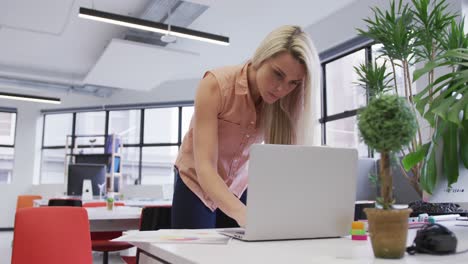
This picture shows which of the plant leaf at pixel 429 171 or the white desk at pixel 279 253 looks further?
the plant leaf at pixel 429 171

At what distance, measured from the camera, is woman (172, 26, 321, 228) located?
1.34m

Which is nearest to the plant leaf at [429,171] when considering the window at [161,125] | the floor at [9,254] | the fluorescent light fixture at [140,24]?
the floor at [9,254]

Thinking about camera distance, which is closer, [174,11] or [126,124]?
[174,11]

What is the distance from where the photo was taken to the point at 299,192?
3.35 ft

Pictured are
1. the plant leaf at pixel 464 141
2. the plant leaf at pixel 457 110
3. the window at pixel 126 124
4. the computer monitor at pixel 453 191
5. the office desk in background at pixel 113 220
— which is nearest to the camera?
the plant leaf at pixel 457 110

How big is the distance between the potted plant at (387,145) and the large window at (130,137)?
847cm

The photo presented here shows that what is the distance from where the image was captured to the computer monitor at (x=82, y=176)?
5.39 m

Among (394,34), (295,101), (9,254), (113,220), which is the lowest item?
(9,254)

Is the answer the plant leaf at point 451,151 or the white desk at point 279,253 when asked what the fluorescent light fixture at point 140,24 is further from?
the plant leaf at point 451,151

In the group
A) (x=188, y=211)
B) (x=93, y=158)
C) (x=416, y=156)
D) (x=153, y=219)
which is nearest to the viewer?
(x=416, y=156)

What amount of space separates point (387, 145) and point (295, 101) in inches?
33.1

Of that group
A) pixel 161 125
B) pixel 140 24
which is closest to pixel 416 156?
pixel 140 24

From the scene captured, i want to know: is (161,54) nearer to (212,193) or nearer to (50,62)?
(50,62)

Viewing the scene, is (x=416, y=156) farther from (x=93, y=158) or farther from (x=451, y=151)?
(x=93, y=158)
